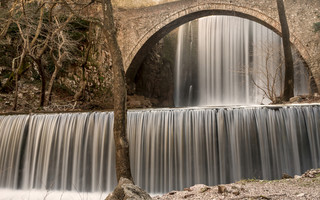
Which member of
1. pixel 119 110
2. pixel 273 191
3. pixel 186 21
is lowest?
pixel 273 191

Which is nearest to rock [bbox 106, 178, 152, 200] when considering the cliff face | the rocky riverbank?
the rocky riverbank

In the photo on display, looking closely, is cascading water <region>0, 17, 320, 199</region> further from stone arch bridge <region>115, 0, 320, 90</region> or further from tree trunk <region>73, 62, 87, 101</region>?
stone arch bridge <region>115, 0, 320, 90</region>

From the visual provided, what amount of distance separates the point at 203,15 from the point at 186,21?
838 mm

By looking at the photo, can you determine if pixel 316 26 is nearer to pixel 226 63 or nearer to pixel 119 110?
pixel 226 63

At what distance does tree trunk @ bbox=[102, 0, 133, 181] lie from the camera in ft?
13.4

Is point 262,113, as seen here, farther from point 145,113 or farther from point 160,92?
point 160,92

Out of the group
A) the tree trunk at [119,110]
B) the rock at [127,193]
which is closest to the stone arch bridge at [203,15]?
the tree trunk at [119,110]

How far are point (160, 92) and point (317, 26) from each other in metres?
7.99

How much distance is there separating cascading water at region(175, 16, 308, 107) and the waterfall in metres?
6.99

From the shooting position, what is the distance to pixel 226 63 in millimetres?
14219

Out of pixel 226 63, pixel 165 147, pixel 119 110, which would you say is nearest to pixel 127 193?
pixel 119 110

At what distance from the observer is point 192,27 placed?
16562mm

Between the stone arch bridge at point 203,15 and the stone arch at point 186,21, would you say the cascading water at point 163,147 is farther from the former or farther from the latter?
the stone arch at point 186,21

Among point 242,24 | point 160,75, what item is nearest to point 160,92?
point 160,75
